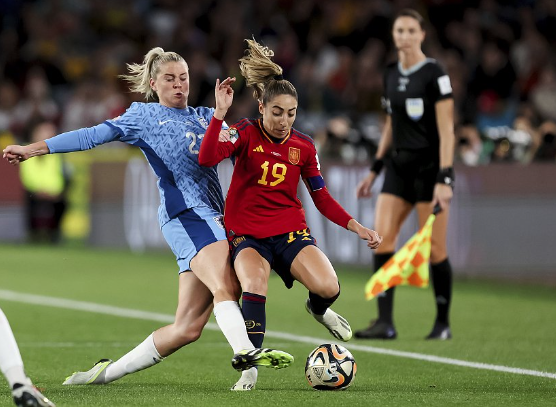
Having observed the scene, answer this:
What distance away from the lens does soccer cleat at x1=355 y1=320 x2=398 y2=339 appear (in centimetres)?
894

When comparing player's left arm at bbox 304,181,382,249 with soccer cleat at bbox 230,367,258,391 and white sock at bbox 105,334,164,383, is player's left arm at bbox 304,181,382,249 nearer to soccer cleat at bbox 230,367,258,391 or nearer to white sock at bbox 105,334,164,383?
soccer cleat at bbox 230,367,258,391

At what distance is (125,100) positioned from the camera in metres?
20.3

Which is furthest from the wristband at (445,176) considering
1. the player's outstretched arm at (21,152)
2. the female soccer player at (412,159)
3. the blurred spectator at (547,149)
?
the blurred spectator at (547,149)

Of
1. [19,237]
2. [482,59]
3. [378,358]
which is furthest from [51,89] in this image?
[378,358]

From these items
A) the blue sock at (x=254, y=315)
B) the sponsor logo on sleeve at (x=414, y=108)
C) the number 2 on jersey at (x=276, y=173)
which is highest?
the sponsor logo on sleeve at (x=414, y=108)

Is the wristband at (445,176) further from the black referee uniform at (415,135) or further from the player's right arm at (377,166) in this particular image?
the player's right arm at (377,166)

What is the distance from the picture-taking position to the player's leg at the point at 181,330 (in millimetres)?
6402

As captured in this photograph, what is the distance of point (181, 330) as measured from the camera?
6391mm

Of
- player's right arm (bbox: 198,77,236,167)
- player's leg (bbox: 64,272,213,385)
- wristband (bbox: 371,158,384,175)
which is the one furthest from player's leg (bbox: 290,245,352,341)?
wristband (bbox: 371,158,384,175)

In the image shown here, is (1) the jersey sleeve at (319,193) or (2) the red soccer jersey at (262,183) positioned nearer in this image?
(2) the red soccer jersey at (262,183)

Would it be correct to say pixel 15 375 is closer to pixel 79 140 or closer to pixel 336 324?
pixel 79 140

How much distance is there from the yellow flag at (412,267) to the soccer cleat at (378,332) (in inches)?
14.4

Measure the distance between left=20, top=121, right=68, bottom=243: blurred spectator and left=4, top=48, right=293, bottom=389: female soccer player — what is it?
12.5 m

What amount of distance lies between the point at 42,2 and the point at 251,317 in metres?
17.1
